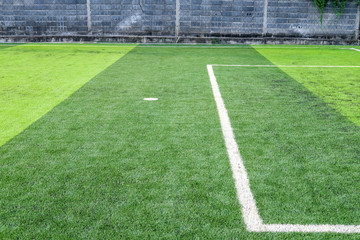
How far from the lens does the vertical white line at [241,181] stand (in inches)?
97.4

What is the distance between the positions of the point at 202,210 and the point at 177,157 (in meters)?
1.00

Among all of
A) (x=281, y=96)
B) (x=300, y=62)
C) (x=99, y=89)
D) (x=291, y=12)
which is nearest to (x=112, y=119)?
(x=99, y=89)

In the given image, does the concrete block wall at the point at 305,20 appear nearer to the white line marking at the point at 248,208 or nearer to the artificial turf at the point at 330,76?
the artificial turf at the point at 330,76

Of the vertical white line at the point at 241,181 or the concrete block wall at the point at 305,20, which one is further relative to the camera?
the concrete block wall at the point at 305,20

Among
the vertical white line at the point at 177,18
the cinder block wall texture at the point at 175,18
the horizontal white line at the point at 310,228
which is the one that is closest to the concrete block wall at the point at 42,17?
the cinder block wall texture at the point at 175,18

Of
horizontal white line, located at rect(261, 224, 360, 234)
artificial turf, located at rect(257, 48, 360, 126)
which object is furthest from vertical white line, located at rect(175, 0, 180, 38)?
horizontal white line, located at rect(261, 224, 360, 234)

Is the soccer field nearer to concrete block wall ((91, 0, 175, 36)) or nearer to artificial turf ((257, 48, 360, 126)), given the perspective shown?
artificial turf ((257, 48, 360, 126))

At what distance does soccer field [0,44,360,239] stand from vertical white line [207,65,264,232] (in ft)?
0.04

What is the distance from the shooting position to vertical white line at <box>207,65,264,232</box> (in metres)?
2.47

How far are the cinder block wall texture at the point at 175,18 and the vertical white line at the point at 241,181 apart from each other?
1130 cm

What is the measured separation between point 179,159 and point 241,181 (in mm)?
688

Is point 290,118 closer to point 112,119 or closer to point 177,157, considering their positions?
point 177,157

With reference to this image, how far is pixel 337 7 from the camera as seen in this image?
50.2 feet

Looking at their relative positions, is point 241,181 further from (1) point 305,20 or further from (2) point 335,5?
(2) point 335,5
